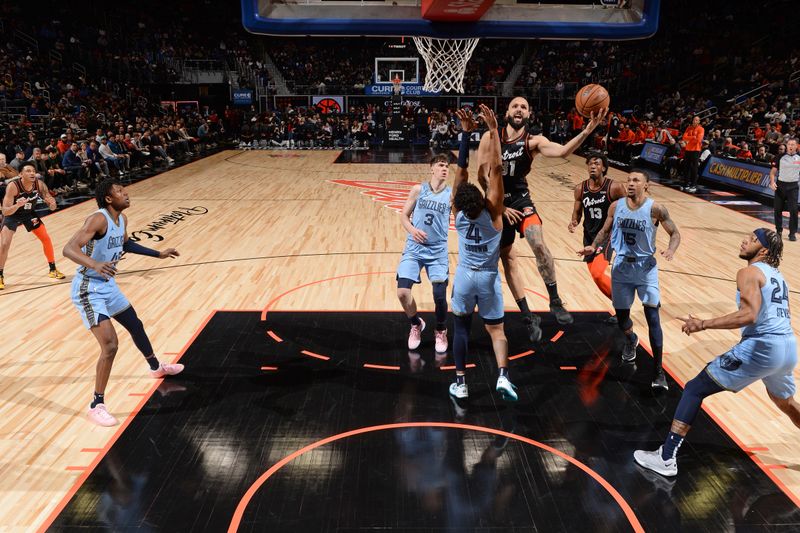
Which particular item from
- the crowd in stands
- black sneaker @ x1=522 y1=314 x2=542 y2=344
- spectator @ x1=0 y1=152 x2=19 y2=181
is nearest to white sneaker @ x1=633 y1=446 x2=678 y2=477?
black sneaker @ x1=522 y1=314 x2=542 y2=344

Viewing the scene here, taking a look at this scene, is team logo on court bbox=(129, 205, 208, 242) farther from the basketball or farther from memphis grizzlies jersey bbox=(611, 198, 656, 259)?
memphis grizzlies jersey bbox=(611, 198, 656, 259)

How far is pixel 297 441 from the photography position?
14.3 feet

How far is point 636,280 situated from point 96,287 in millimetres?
4177

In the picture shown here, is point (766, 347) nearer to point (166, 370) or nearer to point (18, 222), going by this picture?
point (166, 370)

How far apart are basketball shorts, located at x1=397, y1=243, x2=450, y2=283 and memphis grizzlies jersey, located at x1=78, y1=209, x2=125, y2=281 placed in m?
2.35

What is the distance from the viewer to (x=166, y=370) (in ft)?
17.4

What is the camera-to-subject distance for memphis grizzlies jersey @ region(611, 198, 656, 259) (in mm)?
5078

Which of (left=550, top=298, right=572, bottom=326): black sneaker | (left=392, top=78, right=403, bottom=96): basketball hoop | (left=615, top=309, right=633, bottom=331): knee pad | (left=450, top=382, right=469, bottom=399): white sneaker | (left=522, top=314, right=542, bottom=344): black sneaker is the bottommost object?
(left=450, top=382, right=469, bottom=399): white sneaker

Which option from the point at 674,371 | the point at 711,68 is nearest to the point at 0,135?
the point at 674,371

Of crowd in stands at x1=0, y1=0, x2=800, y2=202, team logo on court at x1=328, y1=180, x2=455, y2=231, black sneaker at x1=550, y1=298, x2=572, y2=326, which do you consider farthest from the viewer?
crowd in stands at x1=0, y1=0, x2=800, y2=202

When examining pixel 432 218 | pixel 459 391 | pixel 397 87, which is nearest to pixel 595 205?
pixel 432 218

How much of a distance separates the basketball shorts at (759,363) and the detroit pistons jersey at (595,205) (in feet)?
8.70

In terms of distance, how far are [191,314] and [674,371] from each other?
4.94 m

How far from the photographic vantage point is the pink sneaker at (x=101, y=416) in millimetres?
4566
